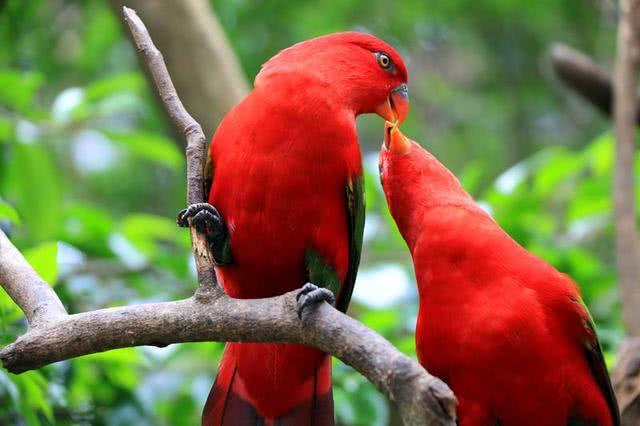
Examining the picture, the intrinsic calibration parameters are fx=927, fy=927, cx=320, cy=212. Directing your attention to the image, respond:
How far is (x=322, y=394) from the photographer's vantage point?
2.86 meters

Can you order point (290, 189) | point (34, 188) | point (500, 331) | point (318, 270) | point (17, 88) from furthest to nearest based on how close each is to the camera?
point (34, 188) → point (17, 88) → point (318, 270) → point (290, 189) → point (500, 331)

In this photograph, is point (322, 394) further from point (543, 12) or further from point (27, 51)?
point (543, 12)

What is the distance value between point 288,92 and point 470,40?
4.81 meters

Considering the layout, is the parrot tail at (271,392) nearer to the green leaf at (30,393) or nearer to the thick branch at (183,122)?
the green leaf at (30,393)

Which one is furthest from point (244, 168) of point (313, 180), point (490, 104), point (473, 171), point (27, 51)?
point (490, 104)

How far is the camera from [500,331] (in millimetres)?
2389

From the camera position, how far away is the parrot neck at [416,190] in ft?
8.54

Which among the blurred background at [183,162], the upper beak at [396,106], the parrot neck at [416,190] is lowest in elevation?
the blurred background at [183,162]

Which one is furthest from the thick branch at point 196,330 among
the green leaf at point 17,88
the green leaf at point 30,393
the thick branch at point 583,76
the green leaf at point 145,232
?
the thick branch at point 583,76

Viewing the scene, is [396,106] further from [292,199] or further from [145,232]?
[145,232]

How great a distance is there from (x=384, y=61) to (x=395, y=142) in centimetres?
30

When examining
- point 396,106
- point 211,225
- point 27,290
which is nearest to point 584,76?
point 396,106

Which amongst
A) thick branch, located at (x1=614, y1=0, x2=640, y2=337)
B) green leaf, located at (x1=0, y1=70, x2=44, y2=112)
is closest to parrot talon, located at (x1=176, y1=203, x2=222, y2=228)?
green leaf, located at (x1=0, y1=70, x2=44, y2=112)

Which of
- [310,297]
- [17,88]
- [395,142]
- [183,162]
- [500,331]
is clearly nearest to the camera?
[310,297]
